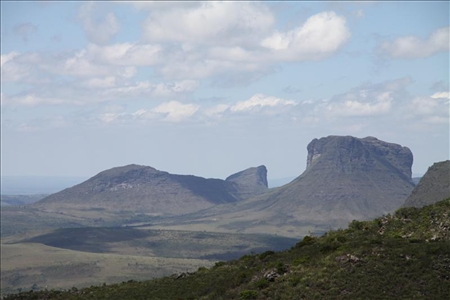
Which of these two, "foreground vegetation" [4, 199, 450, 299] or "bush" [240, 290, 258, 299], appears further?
"bush" [240, 290, 258, 299]

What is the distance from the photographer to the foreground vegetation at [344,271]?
45.6m

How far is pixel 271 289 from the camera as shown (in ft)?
160

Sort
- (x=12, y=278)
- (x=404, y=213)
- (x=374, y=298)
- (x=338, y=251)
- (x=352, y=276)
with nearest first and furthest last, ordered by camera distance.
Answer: (x=374, y=298) → (x=352, y=276) → (x=338, y=251) → (x=404, y=213) → (x=12, y=278)

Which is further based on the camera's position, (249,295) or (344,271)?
(249,295)

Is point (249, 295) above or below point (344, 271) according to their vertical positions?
below

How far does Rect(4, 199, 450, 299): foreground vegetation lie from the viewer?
45.6 m

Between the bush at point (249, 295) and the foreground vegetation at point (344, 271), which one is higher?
the foreground vegetation at point (344, 271)

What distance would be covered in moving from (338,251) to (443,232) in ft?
33.2

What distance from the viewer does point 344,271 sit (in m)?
48.2

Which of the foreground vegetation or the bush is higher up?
the foreground vegetation

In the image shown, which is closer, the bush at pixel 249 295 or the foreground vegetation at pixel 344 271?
the foreground vegetation at pixel 344 271

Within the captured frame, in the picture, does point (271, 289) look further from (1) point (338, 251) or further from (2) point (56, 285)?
(2) point (56, 285)

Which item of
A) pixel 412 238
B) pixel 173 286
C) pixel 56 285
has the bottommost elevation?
pixel 56 285

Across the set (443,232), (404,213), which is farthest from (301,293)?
(404,213)
